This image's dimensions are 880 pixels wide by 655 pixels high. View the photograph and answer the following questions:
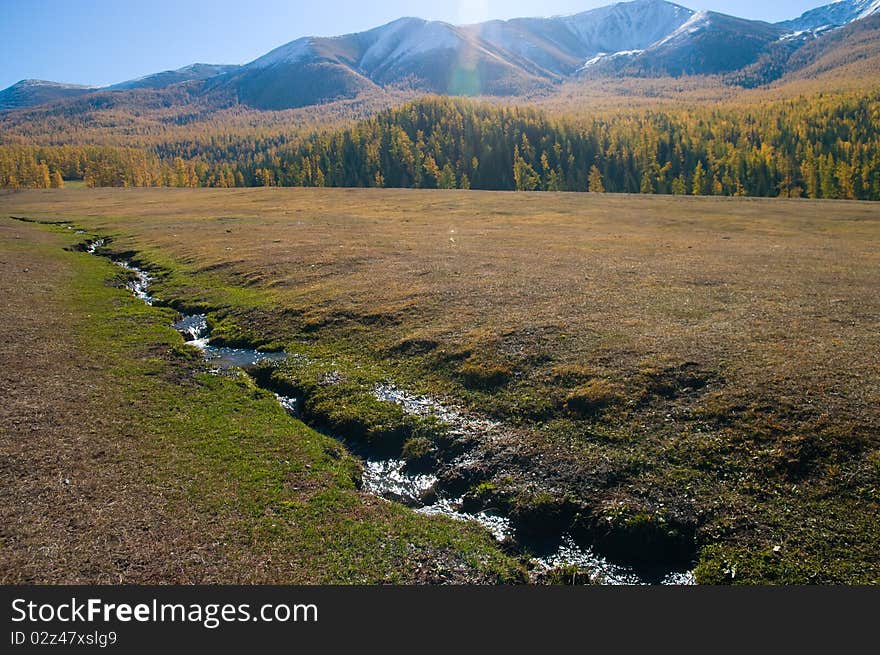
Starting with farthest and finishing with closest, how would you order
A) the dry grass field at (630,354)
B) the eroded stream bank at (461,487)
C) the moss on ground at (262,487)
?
the dry grass field at (630,354), the eroded stream bank at (461,487), the moss on ground at (262,487)

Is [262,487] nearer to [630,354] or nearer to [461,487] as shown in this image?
[461,487]

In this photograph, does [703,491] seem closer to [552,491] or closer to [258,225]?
[552,491]

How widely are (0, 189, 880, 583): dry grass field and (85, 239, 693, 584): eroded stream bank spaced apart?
14.4 inches

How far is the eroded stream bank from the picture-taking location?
52.5 ft

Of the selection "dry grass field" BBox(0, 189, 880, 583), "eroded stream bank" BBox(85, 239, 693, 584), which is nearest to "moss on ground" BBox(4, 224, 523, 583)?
"eroded stream bank" BBox(85, 239, 693, 584)

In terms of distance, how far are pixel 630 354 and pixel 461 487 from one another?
13003 millimetres

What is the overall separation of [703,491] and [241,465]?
16892mm

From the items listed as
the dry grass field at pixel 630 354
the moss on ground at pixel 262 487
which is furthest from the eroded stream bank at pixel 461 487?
the moss on ground at pixel 262 487

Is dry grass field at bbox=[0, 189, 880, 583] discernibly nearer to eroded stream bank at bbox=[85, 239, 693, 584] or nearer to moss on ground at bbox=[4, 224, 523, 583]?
eroded stream bank at bbox=[85, 239, 693, 584]

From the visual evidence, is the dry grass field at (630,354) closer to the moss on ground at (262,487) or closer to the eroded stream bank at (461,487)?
the eroded stream bank at (461,487)

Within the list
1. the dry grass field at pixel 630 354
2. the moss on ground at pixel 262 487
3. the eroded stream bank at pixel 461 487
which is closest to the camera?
the moss on ground at pixel 262 487

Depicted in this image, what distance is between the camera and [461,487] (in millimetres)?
19906

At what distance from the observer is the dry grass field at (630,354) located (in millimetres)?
16797

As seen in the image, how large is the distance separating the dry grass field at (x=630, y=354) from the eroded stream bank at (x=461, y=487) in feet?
1.20
